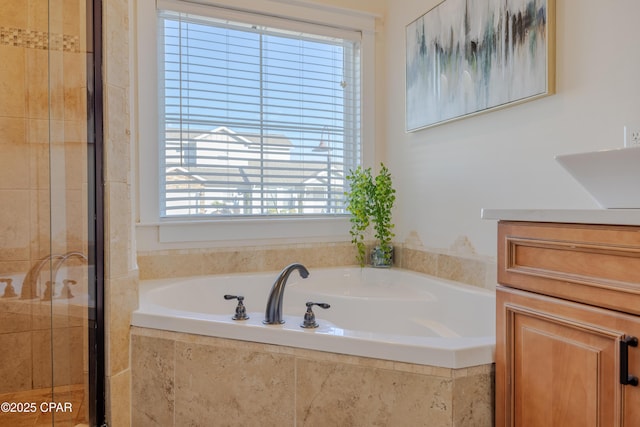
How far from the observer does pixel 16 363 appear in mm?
1577

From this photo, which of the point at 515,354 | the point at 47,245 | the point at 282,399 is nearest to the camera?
the point at 515,354

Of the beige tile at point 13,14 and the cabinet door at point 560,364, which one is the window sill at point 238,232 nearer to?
the beige tile at point 13,14

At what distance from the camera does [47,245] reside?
1.60 m

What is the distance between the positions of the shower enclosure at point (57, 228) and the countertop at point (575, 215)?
1471 millimetres

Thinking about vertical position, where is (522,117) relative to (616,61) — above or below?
below

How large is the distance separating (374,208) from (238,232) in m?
0.87

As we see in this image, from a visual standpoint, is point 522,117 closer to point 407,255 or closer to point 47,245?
point 407,255

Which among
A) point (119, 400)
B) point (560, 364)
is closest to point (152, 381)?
point (119, 400)

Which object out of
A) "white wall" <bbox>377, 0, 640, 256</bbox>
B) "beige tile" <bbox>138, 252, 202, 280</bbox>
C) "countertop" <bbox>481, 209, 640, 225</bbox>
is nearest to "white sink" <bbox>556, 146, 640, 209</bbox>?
"countertop" <bbox>481, 209, 640, 225</bbox>

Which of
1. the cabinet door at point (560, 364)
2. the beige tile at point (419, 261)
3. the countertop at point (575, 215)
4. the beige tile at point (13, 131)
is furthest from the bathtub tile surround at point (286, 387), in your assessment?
the beige tile at point (419, 261)

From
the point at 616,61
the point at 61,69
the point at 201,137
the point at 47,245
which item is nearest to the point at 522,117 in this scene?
the point at 616,61

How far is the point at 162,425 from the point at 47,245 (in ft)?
2.73

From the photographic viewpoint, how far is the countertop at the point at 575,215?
38.3 inches

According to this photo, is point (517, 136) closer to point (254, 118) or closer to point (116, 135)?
point (254, 118)
